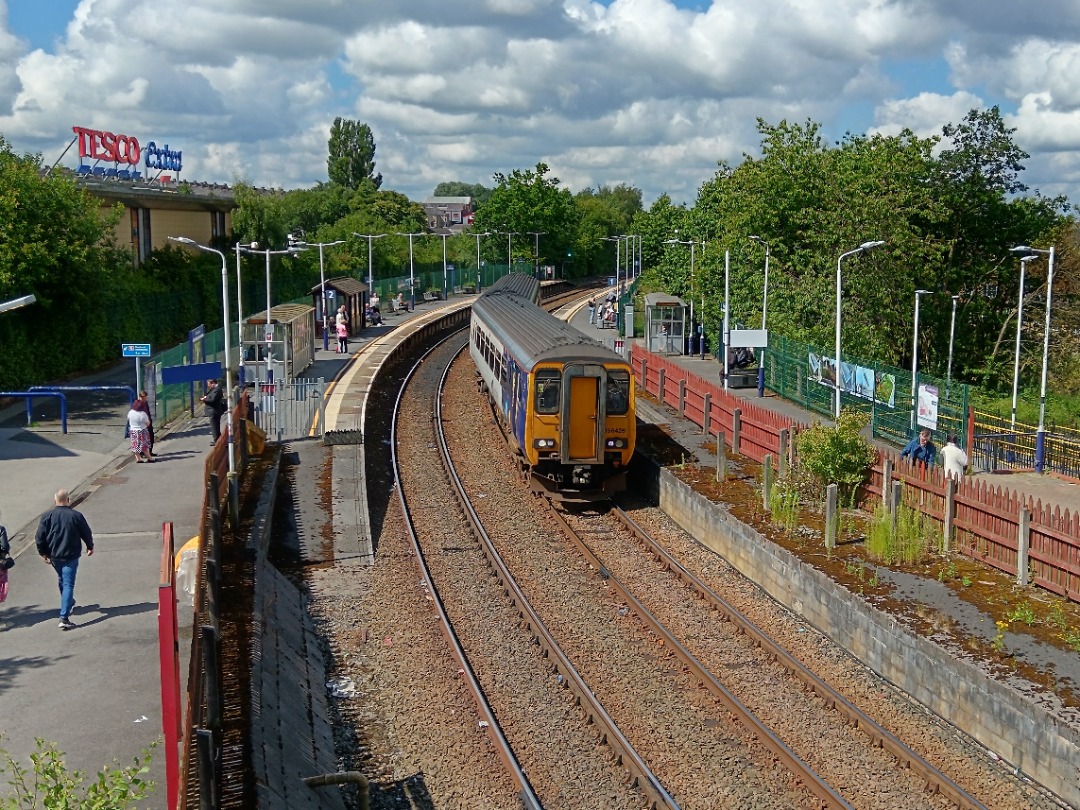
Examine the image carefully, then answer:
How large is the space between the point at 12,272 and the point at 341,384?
359 inches

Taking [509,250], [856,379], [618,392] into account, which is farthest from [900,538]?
[509,250]

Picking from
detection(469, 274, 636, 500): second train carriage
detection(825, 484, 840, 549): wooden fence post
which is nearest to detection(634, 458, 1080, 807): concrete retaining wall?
detection(825, 484, 840, 549): wooden fence post

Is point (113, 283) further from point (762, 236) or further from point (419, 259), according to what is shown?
point (419, 259)

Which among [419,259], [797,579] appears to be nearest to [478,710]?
[797,579]

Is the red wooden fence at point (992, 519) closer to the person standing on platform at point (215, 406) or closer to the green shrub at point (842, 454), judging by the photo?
the green shrub at point (842, 454)

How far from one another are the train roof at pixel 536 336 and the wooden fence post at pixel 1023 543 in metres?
7.89

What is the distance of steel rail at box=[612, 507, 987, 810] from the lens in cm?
964

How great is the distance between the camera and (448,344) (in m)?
45.9

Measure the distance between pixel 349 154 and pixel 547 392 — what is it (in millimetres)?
112097

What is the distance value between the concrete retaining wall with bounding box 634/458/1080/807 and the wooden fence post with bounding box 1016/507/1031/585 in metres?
1.99

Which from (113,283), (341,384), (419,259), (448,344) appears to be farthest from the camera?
(419,259)

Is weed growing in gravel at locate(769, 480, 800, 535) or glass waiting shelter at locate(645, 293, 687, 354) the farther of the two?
glass waiting shelter at locate(645, 293, 687, 354)

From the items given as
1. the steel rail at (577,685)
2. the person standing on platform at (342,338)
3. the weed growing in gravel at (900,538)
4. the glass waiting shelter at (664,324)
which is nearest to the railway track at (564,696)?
the steel rail at (577,685)

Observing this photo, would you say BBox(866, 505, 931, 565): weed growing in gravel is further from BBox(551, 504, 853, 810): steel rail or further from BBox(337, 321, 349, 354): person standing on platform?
BBox(337, 321, 349, 354): person standing on platform
